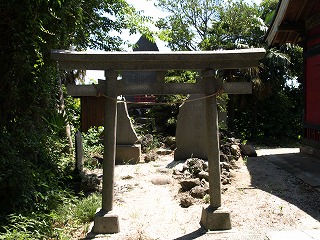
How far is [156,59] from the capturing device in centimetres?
458

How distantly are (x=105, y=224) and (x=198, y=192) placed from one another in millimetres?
2008

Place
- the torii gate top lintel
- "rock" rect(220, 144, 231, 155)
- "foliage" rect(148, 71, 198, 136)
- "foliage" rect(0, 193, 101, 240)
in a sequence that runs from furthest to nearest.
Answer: "foliage" rect(148, 71, 198, 136) → "rock" rect(220, 144, 231, 155) → the torii gate top lintel → "foliage" rect(0, 193, 101, 240)

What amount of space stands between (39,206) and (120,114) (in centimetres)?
484

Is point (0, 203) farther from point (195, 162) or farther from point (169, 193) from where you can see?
point (195, 162)

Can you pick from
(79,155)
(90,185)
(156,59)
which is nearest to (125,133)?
(79,155)

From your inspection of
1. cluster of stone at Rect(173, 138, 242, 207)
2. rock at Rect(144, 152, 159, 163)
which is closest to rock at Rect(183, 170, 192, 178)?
cluster of stone at Rect(173, 138, 242, 207)

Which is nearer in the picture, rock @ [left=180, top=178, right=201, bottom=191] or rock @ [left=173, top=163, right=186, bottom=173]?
rock @ [left=180, top=178, right=201, bottom=191]

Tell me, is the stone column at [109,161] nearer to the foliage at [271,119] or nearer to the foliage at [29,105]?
the foliage at [29,105]

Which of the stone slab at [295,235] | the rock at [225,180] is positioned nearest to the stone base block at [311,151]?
the rock at [225,180]

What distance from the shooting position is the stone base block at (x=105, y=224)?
4.71m

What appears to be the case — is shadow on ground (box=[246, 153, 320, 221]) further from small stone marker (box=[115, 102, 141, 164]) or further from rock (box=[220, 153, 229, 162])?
small stone marker (box=[115, 102, 141, 164])

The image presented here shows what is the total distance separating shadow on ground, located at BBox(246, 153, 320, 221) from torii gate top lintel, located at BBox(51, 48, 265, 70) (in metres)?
2.62

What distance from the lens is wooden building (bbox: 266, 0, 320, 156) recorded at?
29.1ft

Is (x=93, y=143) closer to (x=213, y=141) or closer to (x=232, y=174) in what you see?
(x=232, y=174)
